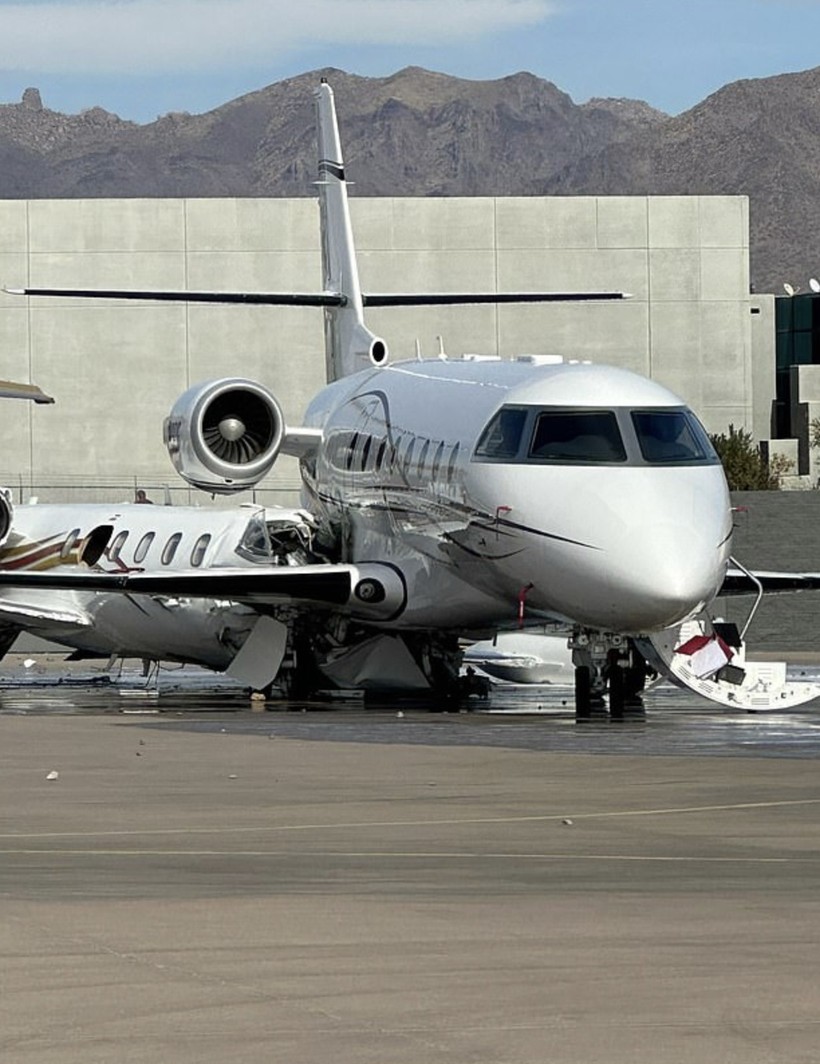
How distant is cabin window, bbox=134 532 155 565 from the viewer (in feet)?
113

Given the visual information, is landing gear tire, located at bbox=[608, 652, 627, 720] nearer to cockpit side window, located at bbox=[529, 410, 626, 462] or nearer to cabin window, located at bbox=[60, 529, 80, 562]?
cockpit side window, located at bbox=[529, 410, 626, 462]

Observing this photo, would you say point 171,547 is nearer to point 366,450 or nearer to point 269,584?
point 366,450

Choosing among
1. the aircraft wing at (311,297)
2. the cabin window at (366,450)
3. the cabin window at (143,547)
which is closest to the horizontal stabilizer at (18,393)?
the aircraft wing at (311,297)

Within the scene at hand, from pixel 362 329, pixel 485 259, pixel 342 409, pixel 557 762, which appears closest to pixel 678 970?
pixel 557 762

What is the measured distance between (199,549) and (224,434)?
2823 mm

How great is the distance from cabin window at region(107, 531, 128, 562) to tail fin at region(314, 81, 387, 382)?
374cm

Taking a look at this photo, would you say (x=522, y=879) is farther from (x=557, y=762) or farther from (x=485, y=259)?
(x=485, y=259)

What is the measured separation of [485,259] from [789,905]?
66.4m

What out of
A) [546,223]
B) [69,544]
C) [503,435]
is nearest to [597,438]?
[503,435]

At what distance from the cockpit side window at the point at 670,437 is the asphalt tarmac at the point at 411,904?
16.3ft

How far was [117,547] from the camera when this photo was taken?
3528 centimetres

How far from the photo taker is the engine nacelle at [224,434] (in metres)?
30.3

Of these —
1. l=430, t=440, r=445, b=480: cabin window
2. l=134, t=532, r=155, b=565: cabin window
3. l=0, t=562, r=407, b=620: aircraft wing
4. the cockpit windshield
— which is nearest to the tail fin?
l=134, t=532, r=155, b=565: cabin window

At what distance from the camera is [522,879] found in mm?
10930
